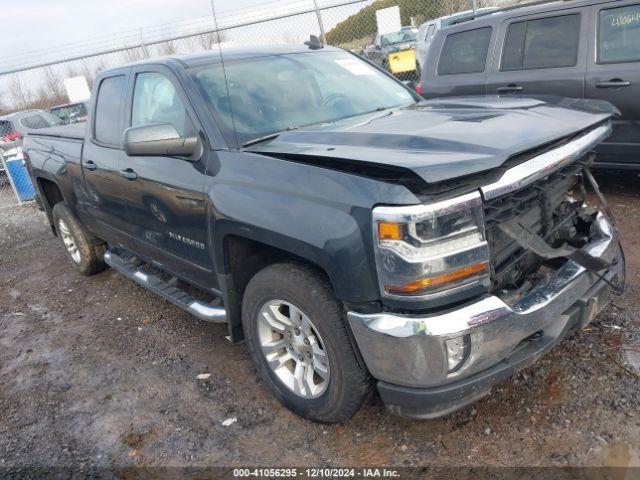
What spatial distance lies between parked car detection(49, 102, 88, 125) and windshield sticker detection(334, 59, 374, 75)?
32.2ft

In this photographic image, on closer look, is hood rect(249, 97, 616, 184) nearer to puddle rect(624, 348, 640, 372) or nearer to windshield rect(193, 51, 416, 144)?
windshield rect(193, 51, 416, 144)

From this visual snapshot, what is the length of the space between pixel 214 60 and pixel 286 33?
7.74 meters

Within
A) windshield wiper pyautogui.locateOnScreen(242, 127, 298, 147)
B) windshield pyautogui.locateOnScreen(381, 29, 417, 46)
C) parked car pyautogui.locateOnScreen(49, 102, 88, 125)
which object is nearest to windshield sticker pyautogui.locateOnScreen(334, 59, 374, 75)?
windshield wiper pyautogui.locateOnScreen(242, 127, 298, 147)

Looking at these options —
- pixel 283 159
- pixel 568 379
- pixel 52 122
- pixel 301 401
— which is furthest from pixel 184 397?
pixel 52 122

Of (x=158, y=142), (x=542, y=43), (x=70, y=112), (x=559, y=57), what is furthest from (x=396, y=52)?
(x=158, y=142)

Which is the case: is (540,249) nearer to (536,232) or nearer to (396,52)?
(536,232)

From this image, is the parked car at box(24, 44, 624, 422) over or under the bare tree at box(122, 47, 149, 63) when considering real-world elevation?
under

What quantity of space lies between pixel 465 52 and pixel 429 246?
Answer: 4.68 m

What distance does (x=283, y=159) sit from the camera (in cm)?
256

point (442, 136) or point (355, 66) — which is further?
point (355, 66)

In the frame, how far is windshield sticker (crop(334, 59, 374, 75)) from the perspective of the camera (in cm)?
378

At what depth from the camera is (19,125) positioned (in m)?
10.7

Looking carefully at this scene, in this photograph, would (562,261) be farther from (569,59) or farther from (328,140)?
(569,59)

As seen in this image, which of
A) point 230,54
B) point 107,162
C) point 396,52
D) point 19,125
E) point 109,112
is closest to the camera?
point 230,54
